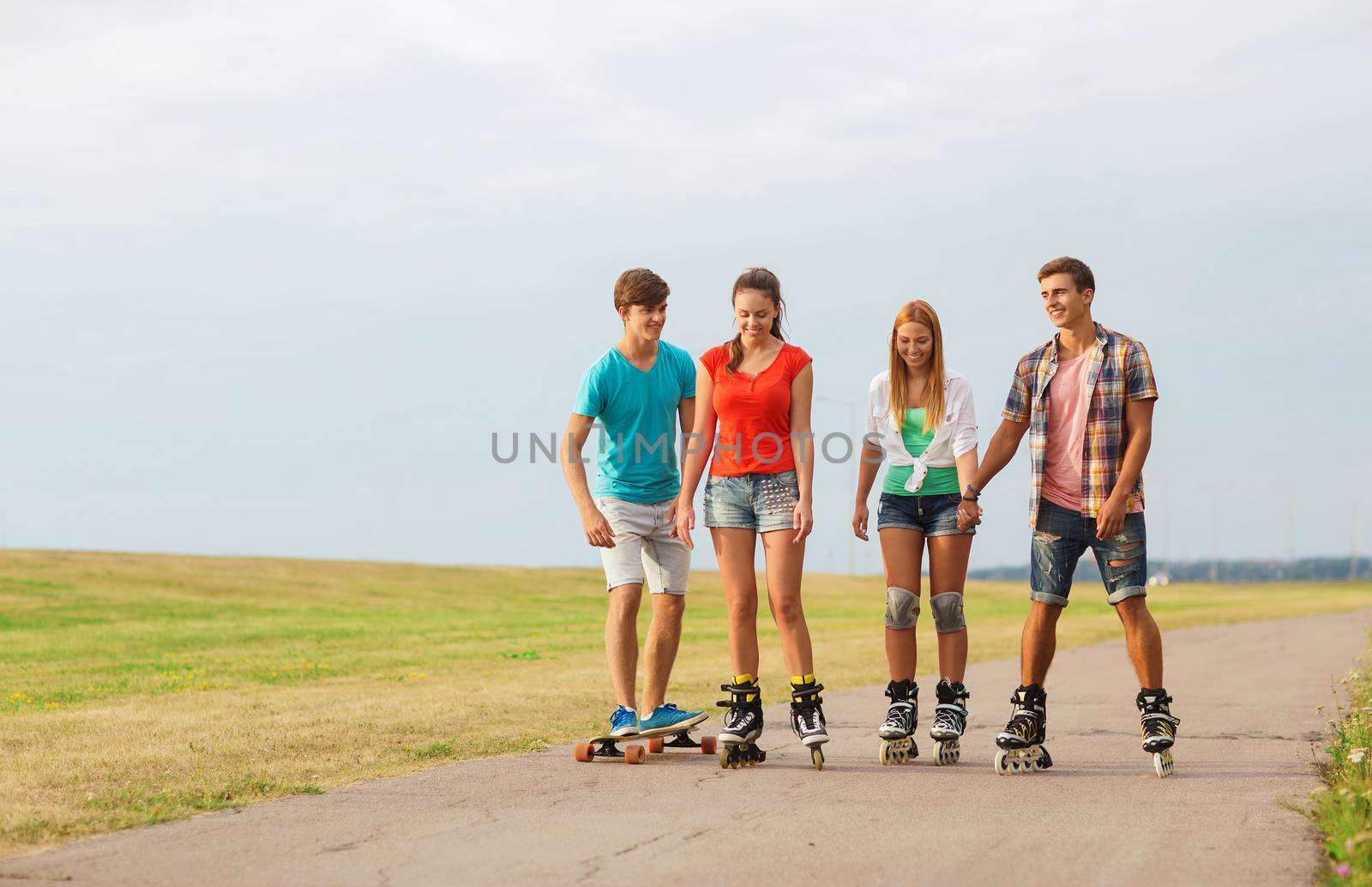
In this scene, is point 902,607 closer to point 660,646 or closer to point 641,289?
point 660,646

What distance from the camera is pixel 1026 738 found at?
6.62 meters

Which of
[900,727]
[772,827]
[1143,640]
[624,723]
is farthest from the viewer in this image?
[624,723]

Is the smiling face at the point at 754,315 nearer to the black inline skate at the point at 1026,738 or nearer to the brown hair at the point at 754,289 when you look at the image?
the brown hair at the point at 754,289

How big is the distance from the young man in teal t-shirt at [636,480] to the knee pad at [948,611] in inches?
54.6

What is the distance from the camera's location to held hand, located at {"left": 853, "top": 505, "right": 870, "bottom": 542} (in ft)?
22.9

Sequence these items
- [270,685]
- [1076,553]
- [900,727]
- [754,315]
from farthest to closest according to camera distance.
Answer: [270,685] < [754,315] < [900,727] < [1076,553]

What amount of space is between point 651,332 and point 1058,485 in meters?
2.27

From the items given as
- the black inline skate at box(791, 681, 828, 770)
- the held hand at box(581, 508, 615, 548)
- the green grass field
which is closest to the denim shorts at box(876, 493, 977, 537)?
the black inline skate at box(791, 681, 828, 770)

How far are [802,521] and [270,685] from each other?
7.36 meters

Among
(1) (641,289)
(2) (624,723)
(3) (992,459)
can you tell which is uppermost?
(1) (641,289)

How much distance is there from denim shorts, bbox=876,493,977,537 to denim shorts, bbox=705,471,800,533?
0.51 meters

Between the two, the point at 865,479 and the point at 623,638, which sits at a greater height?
the point at 865,479

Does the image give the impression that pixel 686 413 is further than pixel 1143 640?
Yes

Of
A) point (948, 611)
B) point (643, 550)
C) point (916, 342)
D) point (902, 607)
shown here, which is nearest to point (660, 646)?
point (643, 550)
